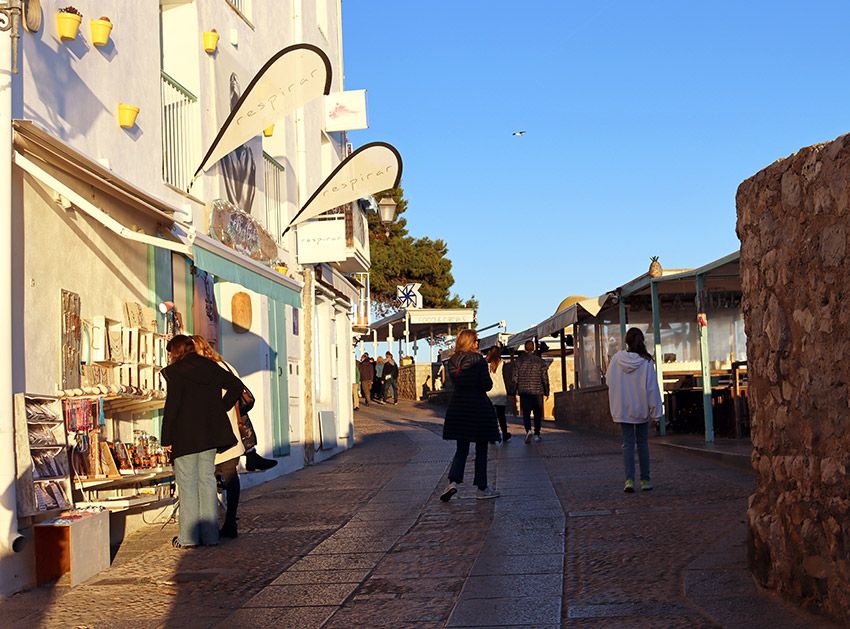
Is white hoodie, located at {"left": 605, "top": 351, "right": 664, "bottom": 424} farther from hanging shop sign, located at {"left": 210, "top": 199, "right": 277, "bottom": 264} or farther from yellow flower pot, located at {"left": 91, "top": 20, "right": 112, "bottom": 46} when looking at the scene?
yellow flower pot, located at {"left": 91, "top": 20, "right": 112, "bottom": 46}

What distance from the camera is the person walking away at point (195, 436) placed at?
9.73 metres

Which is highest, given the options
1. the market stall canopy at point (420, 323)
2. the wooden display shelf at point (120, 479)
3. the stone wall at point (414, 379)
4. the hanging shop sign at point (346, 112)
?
the hanging shop sign at point (346, 112)

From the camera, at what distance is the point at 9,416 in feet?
26.1

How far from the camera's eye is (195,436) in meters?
9.73

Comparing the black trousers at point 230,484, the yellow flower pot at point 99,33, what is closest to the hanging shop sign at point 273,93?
the yellow flower pot at point 99,33

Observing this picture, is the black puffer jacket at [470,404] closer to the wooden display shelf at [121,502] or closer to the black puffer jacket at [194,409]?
the black puffer jacket at [194,409]

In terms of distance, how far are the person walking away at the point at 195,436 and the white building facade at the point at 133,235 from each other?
1.57 ft

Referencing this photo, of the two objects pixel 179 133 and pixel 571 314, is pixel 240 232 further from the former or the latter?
pixel 571 314

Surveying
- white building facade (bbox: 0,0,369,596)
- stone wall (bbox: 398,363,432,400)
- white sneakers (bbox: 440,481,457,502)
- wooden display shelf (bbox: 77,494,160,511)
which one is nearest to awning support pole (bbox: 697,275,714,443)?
white building facade (bbox: 0,0,369,596)

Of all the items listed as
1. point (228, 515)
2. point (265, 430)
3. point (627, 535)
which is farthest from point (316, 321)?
point (627, 535)

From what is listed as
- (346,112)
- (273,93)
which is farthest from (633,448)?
(346,112)

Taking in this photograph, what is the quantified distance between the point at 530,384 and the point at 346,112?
6617mm

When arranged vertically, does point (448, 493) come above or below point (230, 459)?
below

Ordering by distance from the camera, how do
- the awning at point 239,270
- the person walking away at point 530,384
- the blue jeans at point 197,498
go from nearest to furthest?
the blue jeans at point 197,498
the awning at point 239,270
the person walking away at point 530,384
